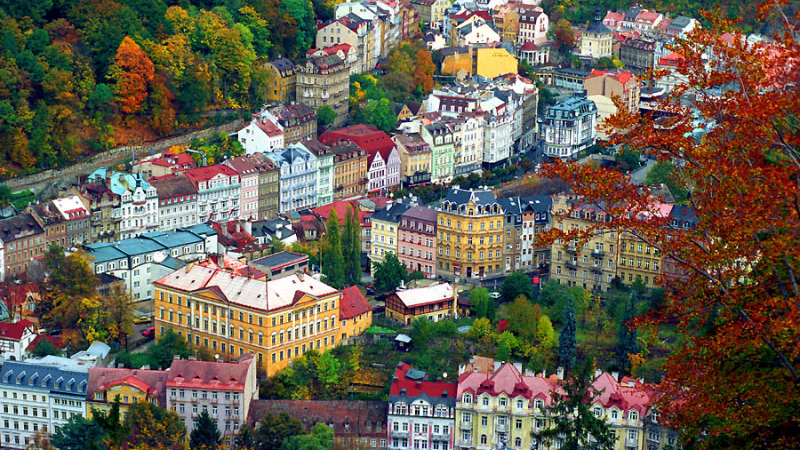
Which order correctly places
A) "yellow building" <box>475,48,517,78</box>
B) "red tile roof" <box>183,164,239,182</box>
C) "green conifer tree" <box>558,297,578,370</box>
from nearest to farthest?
"green conifer tree" <box>558,297,578,370</box>, "red tile roof" <box>183,164,239,182</box>, "yellow building" <box>475,48,517,78</box>

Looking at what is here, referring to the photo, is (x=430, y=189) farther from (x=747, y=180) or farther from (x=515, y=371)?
(x=747, y=180)

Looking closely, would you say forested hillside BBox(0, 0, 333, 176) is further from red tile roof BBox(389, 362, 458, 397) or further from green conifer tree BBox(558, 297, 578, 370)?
green conifer tree BBox(558, 297, 578, 370)

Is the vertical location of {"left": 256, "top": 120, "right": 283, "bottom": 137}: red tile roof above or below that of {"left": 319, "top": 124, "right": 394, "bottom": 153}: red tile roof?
above

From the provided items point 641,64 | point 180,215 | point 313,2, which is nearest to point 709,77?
point 180,215

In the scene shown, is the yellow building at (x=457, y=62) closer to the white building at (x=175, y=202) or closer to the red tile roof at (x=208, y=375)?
the white building at (x=175, y=202)

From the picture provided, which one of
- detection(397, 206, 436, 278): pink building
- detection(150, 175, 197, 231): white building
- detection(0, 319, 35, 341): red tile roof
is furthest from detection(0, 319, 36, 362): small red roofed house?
detection(397, 206, 436, 278): pink building

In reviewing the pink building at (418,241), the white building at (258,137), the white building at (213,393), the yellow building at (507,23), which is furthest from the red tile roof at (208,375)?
the yellow building at (507,23)
